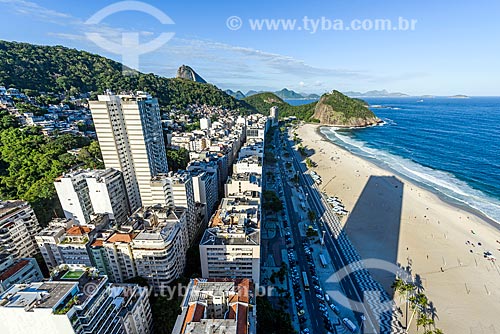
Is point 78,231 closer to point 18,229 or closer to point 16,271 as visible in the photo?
point 16,271

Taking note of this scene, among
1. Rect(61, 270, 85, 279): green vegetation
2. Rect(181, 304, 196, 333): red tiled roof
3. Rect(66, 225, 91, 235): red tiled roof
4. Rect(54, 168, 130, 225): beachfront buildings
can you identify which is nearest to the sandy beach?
Rect(181, 304, 196, 333): red tiled roof

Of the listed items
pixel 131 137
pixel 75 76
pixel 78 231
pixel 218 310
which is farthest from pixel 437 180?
pixel 75 76

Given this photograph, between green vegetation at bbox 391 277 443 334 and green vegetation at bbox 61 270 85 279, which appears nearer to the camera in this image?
green vegetation at bbox 61 270 85 279

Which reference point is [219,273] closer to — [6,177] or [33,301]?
[33,301]

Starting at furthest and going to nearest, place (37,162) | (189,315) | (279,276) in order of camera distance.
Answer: (37,162), (279,276), (189,315)

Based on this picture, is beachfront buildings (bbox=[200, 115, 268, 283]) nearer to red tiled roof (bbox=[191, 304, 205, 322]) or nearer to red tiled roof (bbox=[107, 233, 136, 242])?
red tiled roof (bbox=[107, 233, 136, 242])

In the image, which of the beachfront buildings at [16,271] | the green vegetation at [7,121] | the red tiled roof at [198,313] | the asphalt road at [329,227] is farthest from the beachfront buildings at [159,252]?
the green vegetation at [7,121]
